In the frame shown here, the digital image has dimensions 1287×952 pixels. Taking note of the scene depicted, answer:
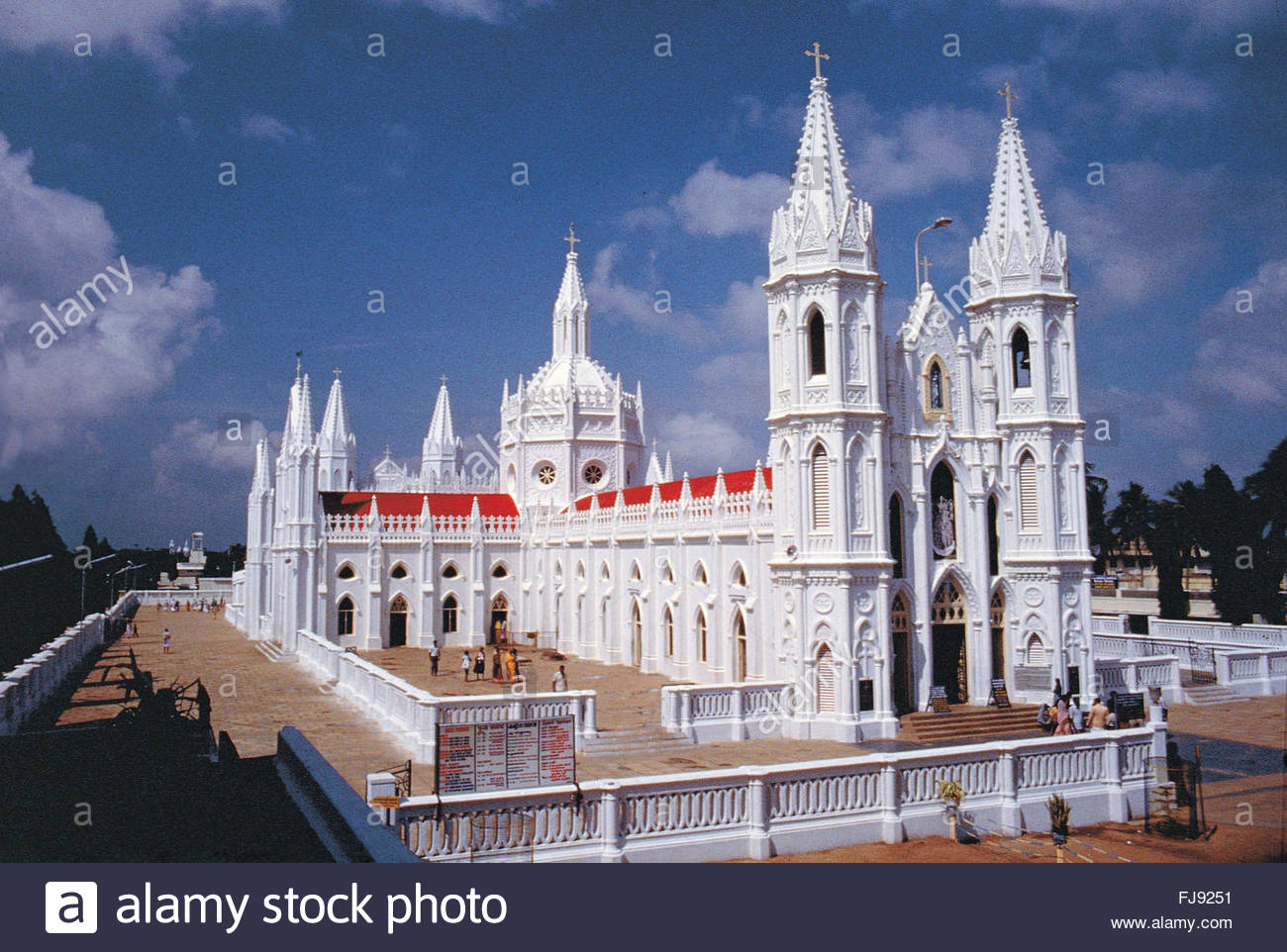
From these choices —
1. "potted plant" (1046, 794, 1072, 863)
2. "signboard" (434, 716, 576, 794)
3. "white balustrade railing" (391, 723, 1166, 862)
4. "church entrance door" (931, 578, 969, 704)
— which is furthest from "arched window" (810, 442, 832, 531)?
"signboard" (434, 716, 576, 794)

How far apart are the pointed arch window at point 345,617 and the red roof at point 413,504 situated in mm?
4696

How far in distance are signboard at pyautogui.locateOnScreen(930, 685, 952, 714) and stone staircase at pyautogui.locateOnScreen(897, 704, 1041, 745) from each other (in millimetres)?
228

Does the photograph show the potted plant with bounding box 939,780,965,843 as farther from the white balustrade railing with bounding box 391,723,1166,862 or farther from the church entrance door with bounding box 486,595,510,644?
the church entrance door with bounding box 486,595,510,644

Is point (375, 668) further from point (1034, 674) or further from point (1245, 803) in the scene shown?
point (1245, 803)

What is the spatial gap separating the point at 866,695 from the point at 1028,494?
9063 millimetres

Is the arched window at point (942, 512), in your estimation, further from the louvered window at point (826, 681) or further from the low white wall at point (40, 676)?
the low white wall at point (40, 676)

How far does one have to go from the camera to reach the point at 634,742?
24.2 m

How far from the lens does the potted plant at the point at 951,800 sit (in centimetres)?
1719

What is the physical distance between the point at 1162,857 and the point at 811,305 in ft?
52.6

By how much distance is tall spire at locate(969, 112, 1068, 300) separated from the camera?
29375 mm

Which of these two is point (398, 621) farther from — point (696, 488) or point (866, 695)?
point (866, 695)

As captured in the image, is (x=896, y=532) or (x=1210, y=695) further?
(x=1210, y=695)

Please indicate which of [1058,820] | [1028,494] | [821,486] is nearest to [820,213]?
[821,486]

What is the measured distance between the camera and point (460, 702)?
22.6 metres
